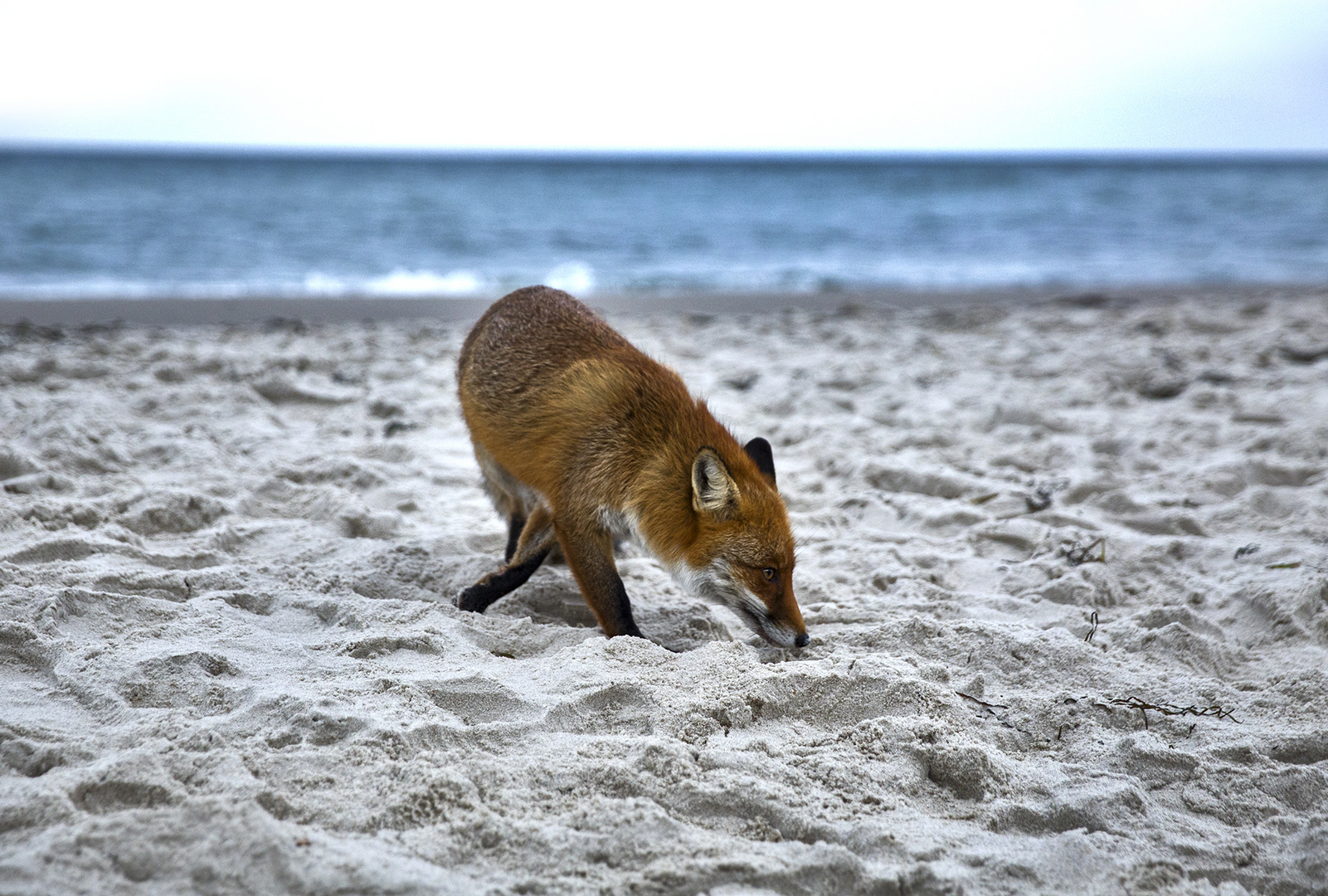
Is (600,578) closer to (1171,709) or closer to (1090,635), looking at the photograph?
(1090,635)

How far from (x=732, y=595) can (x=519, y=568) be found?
95cm

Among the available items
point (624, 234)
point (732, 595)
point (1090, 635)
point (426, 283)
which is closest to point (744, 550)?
point (732, 595)

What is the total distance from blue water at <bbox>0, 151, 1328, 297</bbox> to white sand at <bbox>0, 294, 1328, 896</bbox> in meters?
8.49

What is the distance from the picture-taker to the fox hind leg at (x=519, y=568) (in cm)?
358

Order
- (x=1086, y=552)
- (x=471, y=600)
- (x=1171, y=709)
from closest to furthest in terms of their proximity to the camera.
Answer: (x=1171, y=709) < (x=471, y=600) < (x=1086, y=552)

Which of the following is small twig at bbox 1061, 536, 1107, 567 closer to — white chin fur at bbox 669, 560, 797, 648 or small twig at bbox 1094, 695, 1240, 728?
small twig at bbox 1094, 695, 1240, 728

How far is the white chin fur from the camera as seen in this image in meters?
3.24

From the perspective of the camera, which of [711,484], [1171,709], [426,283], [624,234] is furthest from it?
[624,234]

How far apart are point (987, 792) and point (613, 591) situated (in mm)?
1512

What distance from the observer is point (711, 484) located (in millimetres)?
3234

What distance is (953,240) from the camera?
74.2ft

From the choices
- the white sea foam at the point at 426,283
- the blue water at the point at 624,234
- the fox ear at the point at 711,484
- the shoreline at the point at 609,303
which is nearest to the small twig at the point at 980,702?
the fox ear at the point at 711,484

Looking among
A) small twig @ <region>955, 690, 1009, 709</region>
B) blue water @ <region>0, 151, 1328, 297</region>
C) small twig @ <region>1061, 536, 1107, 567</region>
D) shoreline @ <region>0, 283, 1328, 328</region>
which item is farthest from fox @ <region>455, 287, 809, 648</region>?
blue water @ <region>0, 151, 1328, 297</region>

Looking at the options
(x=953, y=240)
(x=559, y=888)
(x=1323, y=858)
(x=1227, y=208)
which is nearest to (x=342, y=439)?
(x=559, y=888)
